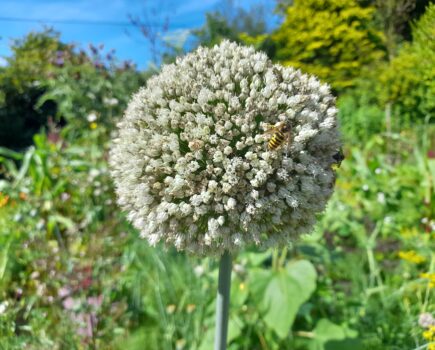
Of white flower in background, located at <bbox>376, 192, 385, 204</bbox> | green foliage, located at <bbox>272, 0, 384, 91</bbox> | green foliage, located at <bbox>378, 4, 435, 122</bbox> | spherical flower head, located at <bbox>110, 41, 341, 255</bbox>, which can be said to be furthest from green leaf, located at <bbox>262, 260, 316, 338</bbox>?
green foliage, located at <bbox>272, 0, 384, 91</bbox>

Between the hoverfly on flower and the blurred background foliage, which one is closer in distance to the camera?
the hoverfly on flower

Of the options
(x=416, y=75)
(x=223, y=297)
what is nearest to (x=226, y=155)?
(x=223, y=297)

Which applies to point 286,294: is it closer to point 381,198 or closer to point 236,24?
point 381,198

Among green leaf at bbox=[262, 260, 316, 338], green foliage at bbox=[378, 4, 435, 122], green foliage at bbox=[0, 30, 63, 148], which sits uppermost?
green foliage at bbox=[0, 30, 63, 148]

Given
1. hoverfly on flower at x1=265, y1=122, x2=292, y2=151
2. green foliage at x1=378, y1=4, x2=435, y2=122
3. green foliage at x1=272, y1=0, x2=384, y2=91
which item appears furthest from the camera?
green foliage at x1=272, y1=0, x2=384, y2=91

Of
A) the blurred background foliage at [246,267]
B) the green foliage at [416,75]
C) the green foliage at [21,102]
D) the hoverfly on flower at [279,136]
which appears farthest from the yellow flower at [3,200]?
the green foliage at [21,102]

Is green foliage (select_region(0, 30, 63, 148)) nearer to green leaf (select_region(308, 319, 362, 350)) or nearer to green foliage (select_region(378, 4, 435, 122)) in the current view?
green foliage (select_region(378, 4, 435, 122))

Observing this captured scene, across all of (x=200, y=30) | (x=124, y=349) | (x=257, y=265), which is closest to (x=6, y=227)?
(x=124, y=349)
